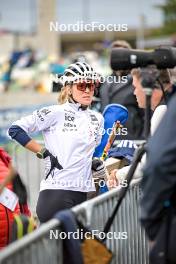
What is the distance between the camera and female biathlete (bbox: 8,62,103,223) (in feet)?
18.1

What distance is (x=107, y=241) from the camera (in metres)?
4.31

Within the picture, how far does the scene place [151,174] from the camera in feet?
11.3

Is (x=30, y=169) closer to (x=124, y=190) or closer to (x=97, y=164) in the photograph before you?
(x=97, y=164)

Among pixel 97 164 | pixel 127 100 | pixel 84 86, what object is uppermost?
pixel 127 100

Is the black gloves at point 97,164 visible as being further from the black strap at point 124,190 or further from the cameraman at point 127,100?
the cameraman at point 127,100

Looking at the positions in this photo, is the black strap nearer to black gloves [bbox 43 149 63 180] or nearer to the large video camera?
the large video camera

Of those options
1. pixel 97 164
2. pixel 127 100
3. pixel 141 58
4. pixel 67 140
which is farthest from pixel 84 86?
pixel 127 100

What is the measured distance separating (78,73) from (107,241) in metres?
1.84

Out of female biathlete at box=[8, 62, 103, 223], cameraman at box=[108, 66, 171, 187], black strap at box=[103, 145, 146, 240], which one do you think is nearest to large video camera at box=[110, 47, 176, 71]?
black strap at box=[103, 145, 146, 240]

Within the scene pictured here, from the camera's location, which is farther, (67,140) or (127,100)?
(127,100)

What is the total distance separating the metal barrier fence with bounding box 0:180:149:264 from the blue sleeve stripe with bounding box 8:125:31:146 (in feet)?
3.63

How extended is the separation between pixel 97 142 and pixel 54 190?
576 millimetres

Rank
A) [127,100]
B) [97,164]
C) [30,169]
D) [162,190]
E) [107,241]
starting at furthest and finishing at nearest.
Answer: [30,169], [127,100], [97,164], [107,241], [162,190]

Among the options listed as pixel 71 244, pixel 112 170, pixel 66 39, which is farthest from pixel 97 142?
pixel 66 39
